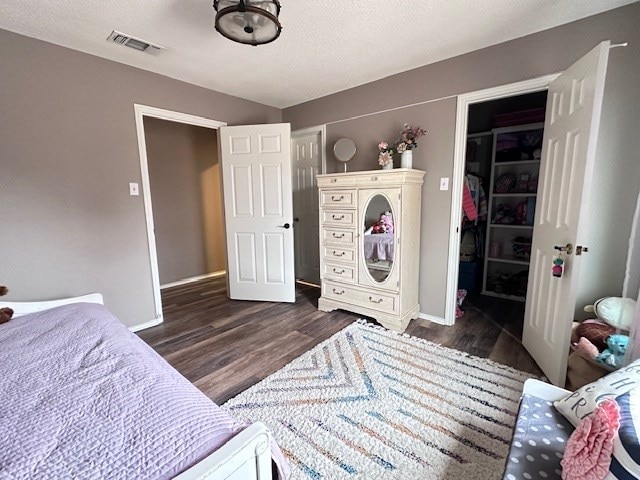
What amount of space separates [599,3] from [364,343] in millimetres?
2707

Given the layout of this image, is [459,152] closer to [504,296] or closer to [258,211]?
[504,296]

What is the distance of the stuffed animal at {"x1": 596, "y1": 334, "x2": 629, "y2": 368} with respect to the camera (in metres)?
1.50

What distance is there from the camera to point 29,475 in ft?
1.97

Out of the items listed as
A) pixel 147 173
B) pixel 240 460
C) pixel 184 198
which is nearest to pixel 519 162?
pixel 240 460

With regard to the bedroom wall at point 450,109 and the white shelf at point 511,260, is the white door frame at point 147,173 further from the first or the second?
the white shelf at point 511,260

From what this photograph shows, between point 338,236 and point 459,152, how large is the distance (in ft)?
4.27

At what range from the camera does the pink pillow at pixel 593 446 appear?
76cm

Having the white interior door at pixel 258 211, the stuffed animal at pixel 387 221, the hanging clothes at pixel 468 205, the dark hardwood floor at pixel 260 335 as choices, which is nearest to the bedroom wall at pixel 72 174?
the dark hardwood floor at pixel 260 335

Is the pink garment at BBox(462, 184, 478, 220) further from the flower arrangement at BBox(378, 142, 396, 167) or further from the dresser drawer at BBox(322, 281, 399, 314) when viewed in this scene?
the dresser drawer at BBox(322, 281, 399, 314)

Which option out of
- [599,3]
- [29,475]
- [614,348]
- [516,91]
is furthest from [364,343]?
[599,3]

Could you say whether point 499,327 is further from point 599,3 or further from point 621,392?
point 599,3

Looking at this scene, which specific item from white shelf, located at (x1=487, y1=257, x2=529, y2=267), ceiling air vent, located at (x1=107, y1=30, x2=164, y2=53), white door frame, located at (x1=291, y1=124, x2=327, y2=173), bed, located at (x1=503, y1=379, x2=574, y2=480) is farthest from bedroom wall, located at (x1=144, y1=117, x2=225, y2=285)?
bed, located at (x1=503, y1=379, x2=574, y2=480)

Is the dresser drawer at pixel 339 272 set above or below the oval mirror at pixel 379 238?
below

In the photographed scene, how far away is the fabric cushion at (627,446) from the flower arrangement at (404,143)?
7.05 feet
